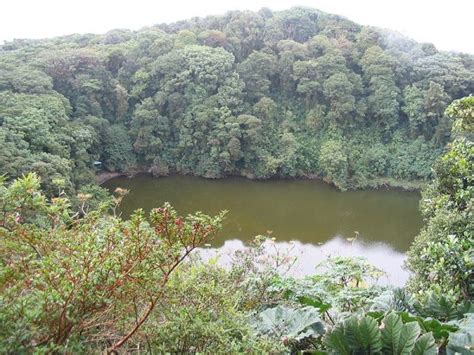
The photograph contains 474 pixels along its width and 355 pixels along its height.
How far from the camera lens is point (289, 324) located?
108 inches

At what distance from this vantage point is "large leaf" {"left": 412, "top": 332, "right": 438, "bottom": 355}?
7.12 feet

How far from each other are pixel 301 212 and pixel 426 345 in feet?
33.3

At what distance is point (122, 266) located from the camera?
1.80 metres

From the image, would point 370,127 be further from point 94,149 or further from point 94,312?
point 94,312

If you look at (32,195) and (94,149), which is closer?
(32,195)

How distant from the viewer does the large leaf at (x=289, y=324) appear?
266 centimetres

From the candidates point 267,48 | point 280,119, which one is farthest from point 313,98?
point 267,48

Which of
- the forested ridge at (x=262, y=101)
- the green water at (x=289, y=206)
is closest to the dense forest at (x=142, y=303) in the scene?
the green water at (x=289, y=206)

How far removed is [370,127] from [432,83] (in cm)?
270

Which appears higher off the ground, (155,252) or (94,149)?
(155,252)

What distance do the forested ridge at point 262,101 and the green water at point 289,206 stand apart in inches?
24.2

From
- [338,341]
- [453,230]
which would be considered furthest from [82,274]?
[453,230]

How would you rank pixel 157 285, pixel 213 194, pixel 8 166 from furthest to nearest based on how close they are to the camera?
pixel 213 194 → pixel 8 166 → pixel 157 285

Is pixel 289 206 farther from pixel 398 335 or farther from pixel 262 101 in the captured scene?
pixel 398 335
